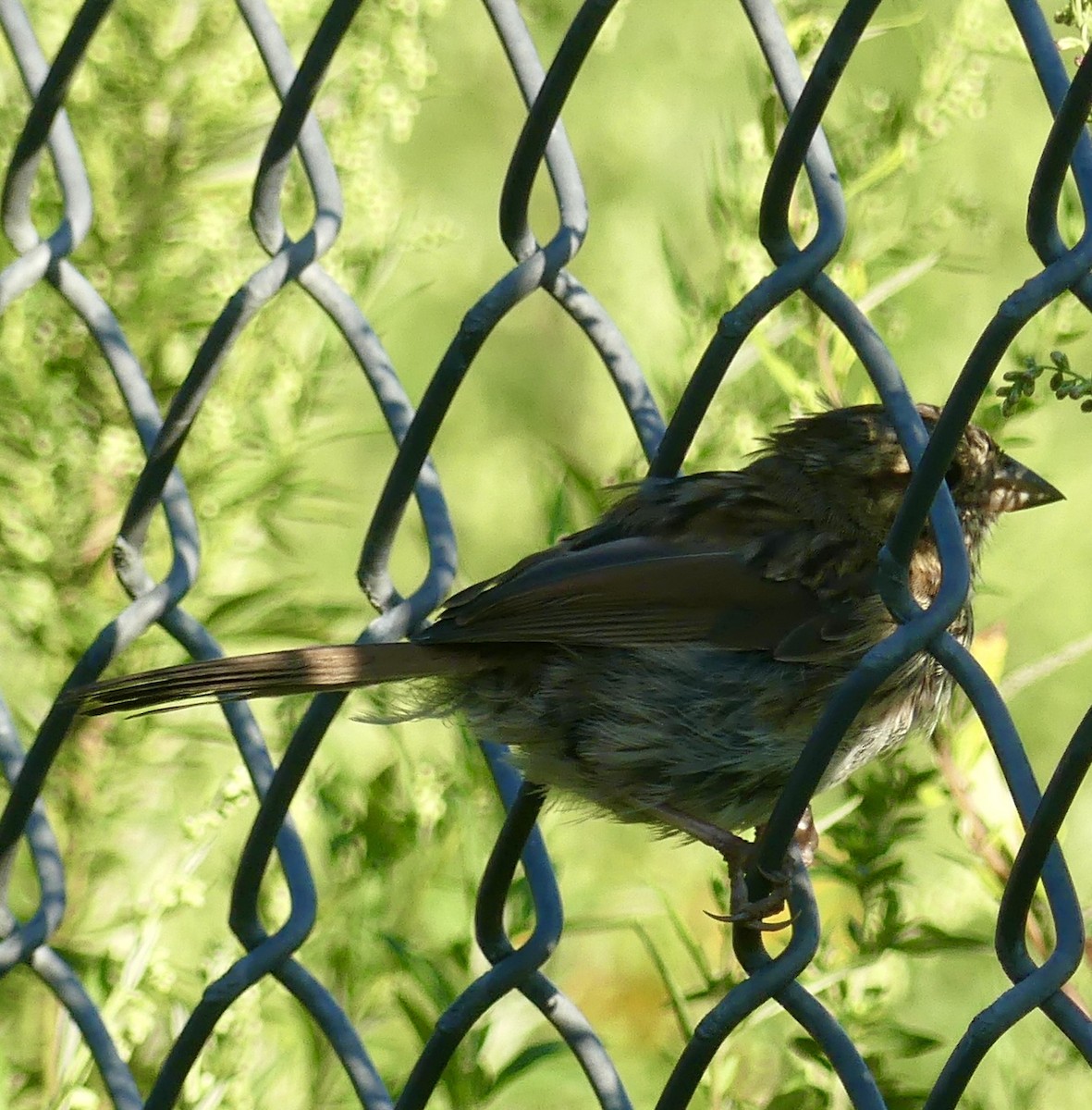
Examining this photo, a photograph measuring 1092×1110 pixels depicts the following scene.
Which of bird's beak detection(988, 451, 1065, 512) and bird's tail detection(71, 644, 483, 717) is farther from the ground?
bird's beak detection(988, 451, 1065, 512)

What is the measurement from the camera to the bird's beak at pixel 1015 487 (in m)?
2.38

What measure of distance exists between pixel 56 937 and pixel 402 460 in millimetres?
1256

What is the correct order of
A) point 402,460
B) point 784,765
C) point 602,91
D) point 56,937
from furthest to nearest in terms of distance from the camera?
point 602,91 → point 56,937 → point 784,765 → point 402,460

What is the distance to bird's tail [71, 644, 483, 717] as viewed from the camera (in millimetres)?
2031

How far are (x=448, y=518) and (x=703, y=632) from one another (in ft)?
1.48

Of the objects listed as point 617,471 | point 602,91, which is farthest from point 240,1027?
point 602,91

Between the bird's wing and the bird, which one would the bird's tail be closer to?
the bird

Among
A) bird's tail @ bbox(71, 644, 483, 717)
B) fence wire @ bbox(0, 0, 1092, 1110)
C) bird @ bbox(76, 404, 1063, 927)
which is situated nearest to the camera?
fence wire @ bbox(0, 0, 1092, 1110)

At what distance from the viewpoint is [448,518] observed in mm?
2082

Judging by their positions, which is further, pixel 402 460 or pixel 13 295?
pixel 13 295

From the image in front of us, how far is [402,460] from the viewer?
1976 mm

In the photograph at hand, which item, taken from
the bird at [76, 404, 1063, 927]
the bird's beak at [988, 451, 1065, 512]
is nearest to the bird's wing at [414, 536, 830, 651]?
the bird at [76, 404, 1063, 927]

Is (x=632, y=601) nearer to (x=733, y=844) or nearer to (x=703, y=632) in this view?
(x=703, y=632)

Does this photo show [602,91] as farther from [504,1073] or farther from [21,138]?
[504,1073]
